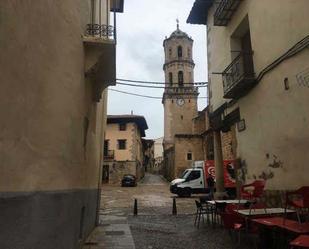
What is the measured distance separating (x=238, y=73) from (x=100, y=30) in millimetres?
4680

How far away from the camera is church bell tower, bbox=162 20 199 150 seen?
5872cm

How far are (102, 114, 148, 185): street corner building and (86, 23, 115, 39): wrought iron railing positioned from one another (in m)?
36.3

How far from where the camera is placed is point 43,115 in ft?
14.5

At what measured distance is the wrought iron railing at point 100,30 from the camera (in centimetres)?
697

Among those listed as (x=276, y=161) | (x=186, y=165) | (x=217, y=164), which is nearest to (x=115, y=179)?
(x=186, y=165)

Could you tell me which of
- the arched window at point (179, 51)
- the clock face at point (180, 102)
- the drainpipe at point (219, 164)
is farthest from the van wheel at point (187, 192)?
the arched window at point (179, 51)

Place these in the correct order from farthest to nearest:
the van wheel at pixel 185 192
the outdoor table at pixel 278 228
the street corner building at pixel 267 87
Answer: the van wheel at pixel 185 192 → the street corner building at pixel 267 87 → the outdoor table at pixel 278 228

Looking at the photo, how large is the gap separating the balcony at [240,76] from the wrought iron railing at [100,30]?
Result: 403cm

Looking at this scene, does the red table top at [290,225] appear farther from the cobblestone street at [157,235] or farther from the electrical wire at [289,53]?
the electrical wire at [289,53]

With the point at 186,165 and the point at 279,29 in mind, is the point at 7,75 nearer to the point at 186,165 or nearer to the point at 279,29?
the point at 279,29

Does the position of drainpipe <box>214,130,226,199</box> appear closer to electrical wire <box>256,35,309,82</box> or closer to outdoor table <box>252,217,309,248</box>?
electrical wire <box>256,35,309,82</box>

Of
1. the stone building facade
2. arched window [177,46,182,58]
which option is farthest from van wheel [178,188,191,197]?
arched window [177,46,182,58]

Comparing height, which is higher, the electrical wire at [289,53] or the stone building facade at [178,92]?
the stone building facade at [178,92]

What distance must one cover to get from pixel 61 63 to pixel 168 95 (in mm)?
54186
